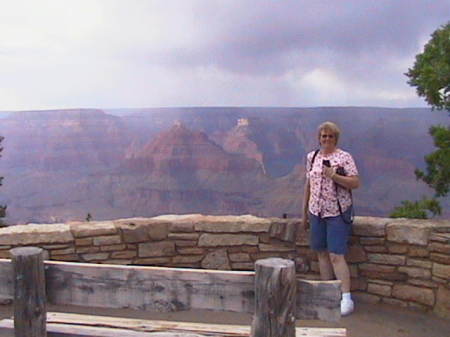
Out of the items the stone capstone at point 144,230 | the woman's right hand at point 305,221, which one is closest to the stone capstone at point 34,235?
the stone capstone at point 144,230

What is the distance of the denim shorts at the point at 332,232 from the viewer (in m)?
3.37

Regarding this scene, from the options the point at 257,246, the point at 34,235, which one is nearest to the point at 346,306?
the point at 257,246

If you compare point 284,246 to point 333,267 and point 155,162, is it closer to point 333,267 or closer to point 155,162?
point 333,267

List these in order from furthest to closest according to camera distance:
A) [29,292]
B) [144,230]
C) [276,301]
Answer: [144,230]
[29,292]
[276,301]

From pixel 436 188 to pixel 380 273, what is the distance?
3.20m

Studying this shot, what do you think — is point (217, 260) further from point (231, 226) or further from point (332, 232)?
point (332, 232)

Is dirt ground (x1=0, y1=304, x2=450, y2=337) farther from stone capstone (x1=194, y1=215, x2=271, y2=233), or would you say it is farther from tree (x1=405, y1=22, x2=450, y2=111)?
tree (x1=405, y1=22, x2=450, y2=111)

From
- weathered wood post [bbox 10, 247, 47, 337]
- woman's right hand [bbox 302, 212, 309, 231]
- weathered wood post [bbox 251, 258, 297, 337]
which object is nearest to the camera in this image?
weathered wood post [bbox 251, 258, 297, 337]

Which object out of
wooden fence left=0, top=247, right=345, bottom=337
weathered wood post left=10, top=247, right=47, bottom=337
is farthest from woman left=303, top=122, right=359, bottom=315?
weathered wood post left=10, top=247, right=47, bottom=337

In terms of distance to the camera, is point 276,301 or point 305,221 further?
point 305,221

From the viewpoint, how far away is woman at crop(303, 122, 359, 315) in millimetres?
3289

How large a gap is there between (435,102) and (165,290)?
5.07m

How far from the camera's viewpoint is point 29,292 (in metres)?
1.80

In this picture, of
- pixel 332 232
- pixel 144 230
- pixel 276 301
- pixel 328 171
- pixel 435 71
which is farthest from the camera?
pixel 435 71
